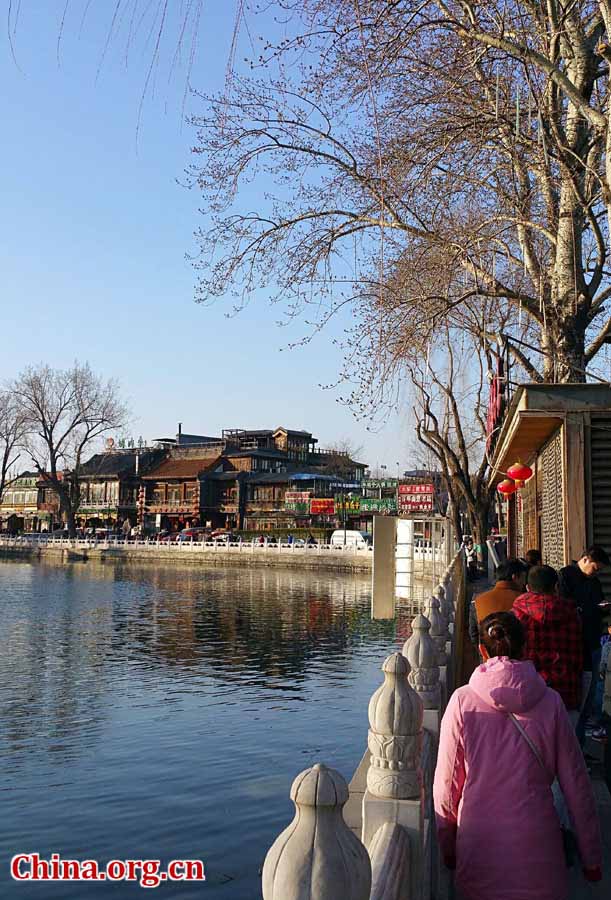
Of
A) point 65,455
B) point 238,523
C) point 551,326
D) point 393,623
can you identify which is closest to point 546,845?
point 551,326

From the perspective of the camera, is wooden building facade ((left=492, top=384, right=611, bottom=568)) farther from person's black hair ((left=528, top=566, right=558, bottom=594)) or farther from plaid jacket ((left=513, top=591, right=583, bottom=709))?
person's black hair ((left=528, top=566, right=558, bottom=594))

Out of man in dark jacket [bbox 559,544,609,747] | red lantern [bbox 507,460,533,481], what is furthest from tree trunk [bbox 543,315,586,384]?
man in dark jacket [bbox 559,544,609,747]

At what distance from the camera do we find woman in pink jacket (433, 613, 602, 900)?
301cm

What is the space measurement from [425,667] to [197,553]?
54.8 metres

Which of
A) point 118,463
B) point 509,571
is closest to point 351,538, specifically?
point 118,463

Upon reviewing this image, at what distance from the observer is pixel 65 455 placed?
2552 inches

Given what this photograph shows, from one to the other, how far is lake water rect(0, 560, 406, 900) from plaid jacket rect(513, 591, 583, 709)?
383 cm

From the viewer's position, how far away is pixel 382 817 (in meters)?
3.00

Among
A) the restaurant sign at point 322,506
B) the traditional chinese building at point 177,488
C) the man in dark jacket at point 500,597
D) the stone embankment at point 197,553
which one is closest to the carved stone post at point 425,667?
the man in dark jacket at point 500,597

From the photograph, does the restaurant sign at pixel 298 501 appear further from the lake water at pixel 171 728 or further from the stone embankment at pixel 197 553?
the lake water at pixel 171 728

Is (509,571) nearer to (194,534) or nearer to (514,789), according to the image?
(514,789)

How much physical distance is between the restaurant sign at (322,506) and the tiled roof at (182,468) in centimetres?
1280

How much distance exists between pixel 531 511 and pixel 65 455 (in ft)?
176

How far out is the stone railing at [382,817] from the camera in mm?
1823
